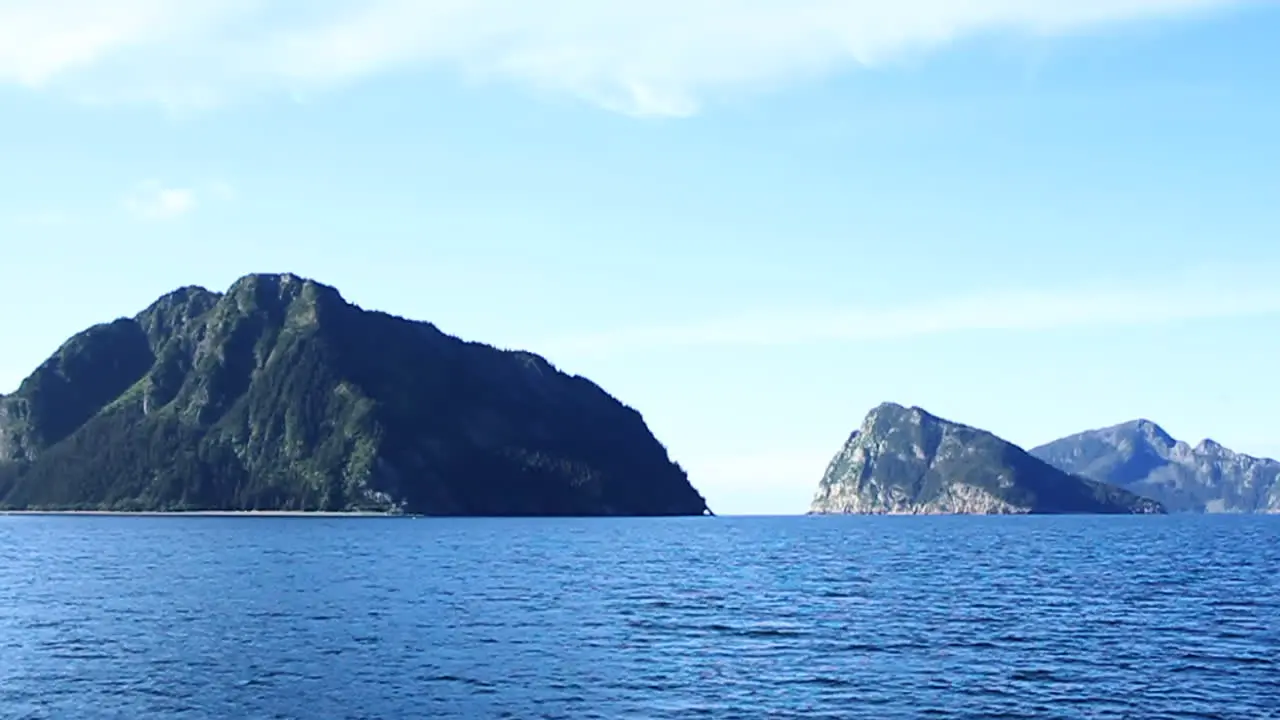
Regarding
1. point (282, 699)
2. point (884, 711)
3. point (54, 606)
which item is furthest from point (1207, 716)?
point (54, 606)

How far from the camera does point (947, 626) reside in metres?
84.3

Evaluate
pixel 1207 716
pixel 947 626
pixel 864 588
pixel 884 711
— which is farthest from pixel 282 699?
pixel 864 588

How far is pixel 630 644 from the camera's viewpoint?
73.9 m

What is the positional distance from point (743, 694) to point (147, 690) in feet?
89.1

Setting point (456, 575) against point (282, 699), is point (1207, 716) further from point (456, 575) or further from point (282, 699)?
point (456, 575)

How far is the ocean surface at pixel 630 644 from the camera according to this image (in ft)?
183

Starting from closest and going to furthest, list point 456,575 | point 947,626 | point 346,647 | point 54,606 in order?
point 346,647
point 947,626
point 54,606
point 456,575

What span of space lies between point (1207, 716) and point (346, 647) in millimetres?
44502

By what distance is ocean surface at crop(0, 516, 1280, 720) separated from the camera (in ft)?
183

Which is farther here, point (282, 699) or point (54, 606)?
point (54, 606)

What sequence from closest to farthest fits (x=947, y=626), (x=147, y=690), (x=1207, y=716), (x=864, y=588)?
(x=1207, y=716)
(x=147, y=690)
(x=947, y=626)
(x=864, y=588)

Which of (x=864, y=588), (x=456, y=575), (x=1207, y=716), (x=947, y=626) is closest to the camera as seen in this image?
(x=1207, y=716)

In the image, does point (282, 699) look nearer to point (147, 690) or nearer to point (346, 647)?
point (147, 690)

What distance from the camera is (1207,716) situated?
177 ft
